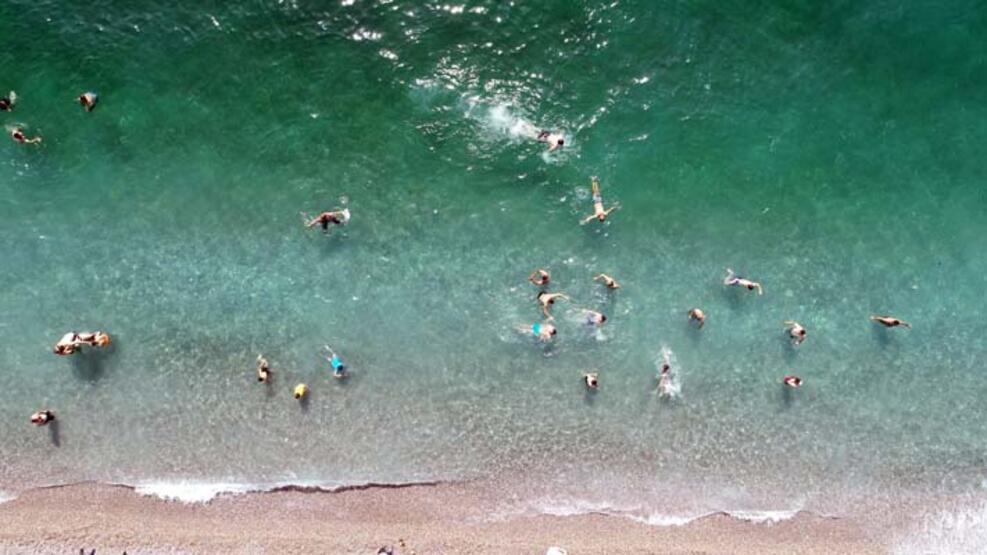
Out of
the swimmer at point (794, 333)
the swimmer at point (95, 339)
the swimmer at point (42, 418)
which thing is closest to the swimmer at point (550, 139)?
the swimmer at point (794, 333)

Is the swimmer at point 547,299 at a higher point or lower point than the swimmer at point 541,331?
higher

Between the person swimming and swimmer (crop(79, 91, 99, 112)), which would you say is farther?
the person swimming

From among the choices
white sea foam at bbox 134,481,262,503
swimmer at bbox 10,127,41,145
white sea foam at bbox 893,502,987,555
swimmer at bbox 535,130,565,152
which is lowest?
white sea foam at bbox 893,502,987,555

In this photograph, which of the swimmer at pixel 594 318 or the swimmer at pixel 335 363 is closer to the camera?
the swimmer at pixel 335 363

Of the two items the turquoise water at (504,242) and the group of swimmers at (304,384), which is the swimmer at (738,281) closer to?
the turquoise water at (504,242)

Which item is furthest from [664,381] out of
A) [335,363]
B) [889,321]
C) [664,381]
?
[335,363]

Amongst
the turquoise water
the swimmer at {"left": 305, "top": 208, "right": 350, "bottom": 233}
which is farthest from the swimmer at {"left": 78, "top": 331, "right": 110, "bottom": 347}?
the swimmer at {"left": 305, "top": 208, "right": 350, "bottom": 233}

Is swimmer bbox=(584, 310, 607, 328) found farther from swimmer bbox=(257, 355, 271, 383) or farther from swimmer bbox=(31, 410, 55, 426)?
swimmer bbox=(31, 410, 55, 426)
